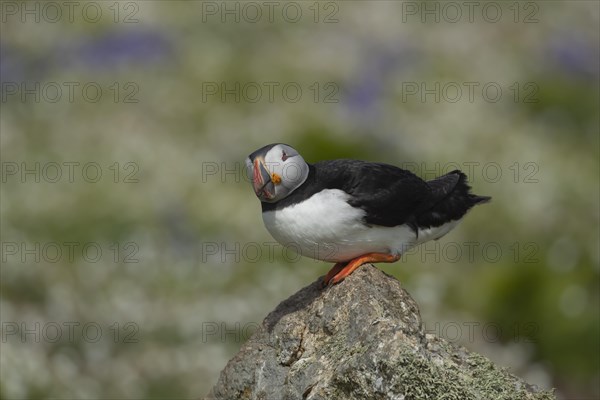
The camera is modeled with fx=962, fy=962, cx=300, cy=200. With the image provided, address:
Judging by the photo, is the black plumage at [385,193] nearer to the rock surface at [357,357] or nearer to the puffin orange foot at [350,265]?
the puffin orange foot at [350,265]

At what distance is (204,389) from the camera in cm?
1509

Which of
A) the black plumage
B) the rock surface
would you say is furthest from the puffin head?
the rock surface

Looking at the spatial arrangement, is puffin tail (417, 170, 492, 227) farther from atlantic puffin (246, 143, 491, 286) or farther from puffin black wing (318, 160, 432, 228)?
puffin black wing (318, 160, 432, 228)

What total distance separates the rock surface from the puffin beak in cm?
101

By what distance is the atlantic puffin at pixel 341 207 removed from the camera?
813 centimetres

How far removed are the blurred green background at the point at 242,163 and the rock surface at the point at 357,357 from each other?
692cm

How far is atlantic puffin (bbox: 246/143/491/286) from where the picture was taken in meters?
8.13

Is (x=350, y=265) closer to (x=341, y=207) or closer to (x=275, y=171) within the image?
(x=341, y=207)

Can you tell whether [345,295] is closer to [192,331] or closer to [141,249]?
[192,331]

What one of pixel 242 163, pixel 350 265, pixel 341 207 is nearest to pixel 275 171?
pixel 341 207

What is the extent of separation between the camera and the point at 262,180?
317 inches

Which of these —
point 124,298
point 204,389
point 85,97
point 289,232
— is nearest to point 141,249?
point 124,298

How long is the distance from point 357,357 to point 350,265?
131cm

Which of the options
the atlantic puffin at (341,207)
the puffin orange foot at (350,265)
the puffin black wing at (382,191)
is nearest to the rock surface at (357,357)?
the puffin orange foot at (350,265)
